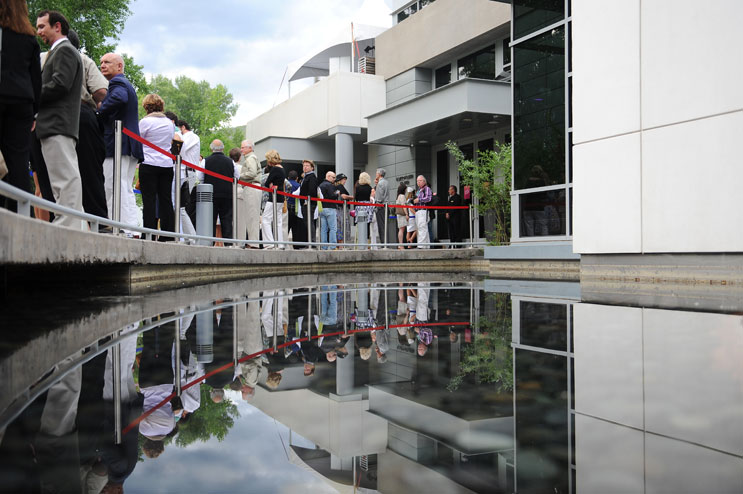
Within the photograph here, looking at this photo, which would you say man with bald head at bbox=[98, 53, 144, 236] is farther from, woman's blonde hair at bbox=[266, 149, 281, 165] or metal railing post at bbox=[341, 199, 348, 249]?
metal railing post at bbox=[341, 199, 348, 249]

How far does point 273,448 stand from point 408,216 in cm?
1478

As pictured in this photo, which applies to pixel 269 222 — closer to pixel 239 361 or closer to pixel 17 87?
pixel 17 87

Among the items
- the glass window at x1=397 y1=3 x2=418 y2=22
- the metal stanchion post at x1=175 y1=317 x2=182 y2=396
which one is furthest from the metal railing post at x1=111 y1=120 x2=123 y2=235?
the glass window at x1=397 y1=3 x2=418 y2=22

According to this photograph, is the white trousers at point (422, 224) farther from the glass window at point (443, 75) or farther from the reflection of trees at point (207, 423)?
the reflection of trees at point (207, 423)

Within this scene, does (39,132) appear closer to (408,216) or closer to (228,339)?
(228,339)

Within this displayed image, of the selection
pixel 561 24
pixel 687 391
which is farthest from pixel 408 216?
pixel 687 391

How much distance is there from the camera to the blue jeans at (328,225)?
1366 cm

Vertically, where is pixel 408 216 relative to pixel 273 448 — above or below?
above

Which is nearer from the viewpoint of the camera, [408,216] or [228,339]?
[228,339]

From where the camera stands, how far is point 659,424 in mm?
1742

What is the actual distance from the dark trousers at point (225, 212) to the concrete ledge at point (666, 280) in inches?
208

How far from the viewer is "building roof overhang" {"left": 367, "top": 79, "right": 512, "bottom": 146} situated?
17.6 metres

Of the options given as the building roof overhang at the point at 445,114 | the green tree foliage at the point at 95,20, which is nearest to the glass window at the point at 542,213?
the building roof overhang at the point at 445,114

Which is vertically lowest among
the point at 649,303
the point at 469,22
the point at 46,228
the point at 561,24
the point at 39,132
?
the point at 649,303
